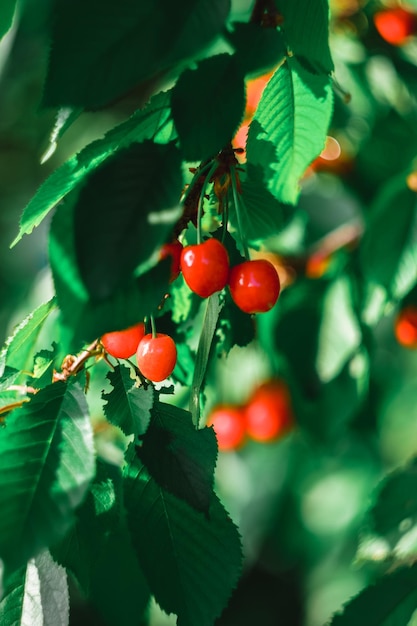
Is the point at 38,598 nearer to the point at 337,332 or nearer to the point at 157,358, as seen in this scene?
the point at 157,358

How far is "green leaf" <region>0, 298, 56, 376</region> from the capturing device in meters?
0.72

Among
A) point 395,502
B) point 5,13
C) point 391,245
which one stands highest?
point 5,13

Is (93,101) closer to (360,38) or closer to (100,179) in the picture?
(100,179)

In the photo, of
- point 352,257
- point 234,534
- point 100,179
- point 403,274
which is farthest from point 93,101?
point 352,257

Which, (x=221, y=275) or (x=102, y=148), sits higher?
(x=102, y=148)

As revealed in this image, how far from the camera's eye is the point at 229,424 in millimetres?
1774

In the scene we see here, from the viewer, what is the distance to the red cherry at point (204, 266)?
62 centimetres

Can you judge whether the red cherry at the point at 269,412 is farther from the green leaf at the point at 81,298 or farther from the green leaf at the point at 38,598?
the green leaf at the point at 81,298

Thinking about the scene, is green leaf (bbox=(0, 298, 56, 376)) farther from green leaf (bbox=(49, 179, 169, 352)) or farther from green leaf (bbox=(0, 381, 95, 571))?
green leaf (bbox=(49, 179, 169, 352))

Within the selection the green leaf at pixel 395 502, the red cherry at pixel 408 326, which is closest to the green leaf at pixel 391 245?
the red cherry at pixel 408 326

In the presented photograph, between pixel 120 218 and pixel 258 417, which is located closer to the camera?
pixel 120 218

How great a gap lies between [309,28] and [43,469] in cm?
44

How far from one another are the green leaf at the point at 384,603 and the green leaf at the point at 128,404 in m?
0.41

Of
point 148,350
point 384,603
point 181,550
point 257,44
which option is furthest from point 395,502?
point 257,44
